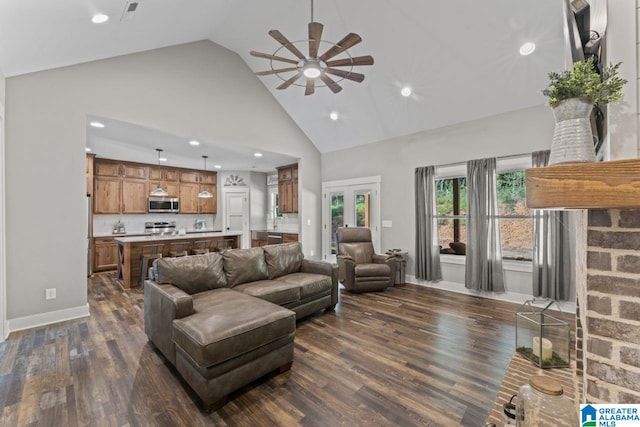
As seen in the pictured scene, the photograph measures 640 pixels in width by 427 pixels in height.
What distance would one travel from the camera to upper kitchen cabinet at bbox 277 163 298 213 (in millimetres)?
7363

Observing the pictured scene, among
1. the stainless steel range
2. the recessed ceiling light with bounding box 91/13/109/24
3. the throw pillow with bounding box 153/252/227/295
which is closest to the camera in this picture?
the recessed ceiling light with bounding box 91/13/109/24

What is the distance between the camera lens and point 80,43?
287 cm

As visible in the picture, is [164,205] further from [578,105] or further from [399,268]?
[578,105]

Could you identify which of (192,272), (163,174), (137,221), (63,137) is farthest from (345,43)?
(137,221)

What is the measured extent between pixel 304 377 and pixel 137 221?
6988 mm

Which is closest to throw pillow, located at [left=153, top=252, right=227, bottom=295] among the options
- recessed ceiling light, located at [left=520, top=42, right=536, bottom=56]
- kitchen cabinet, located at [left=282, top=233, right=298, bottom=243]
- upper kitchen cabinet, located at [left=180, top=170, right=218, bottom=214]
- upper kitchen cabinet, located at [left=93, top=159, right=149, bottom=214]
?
kitchen cabinet, located at [left=282, top=233, right=298, bottom=243]

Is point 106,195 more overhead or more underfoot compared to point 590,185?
more overhead

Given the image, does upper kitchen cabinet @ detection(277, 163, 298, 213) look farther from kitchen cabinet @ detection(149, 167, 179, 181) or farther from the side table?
the side table

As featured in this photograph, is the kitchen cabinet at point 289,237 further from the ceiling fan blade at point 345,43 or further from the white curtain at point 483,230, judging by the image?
the ceiling fan blade at point 345,43

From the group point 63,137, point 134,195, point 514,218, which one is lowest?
point 514,218

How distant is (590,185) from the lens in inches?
29.5

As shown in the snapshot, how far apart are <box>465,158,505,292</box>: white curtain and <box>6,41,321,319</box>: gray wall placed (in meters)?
4.80

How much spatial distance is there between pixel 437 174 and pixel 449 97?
133cm

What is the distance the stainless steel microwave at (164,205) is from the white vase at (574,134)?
8.22 metres
